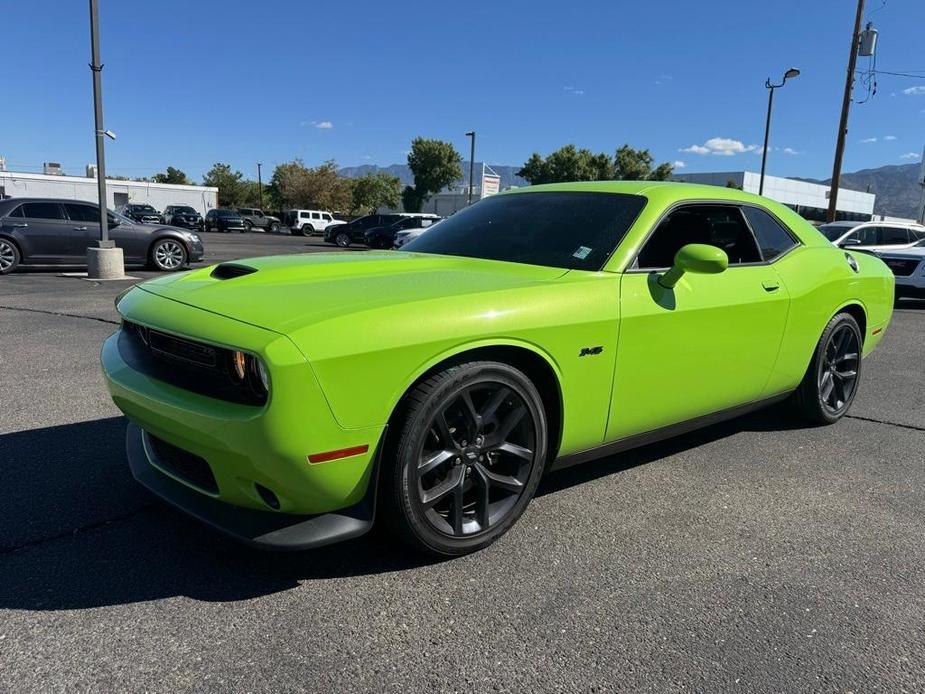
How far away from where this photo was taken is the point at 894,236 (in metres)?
13.3

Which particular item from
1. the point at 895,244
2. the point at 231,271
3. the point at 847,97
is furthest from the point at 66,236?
the point at 847,97

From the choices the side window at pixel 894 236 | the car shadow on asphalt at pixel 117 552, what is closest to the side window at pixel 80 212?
the car shadow on asphalt at pixel 117 552

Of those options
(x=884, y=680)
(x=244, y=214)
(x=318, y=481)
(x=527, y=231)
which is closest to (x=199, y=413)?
(x=318, y=481)

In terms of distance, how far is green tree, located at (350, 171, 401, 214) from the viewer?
68750 mm

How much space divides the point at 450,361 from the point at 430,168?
209 feet

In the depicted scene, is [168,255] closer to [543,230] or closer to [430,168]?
[543,230]

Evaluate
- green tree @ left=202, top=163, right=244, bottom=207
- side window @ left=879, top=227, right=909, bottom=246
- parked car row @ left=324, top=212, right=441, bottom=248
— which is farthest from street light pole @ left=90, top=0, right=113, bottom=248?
green tree @ left=202, top=163, right=244, bottom=207

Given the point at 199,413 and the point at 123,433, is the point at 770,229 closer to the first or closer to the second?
the point at 199,413

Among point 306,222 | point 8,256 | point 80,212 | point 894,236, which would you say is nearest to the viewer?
point 8,256

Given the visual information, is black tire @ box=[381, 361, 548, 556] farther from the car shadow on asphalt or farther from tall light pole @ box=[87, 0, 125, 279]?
tall light pole @ box=[87, 0, 125, 279]

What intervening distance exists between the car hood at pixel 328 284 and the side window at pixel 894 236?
13100 mm

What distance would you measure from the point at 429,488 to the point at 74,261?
502 inches

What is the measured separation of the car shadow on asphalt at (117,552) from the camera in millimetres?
2332

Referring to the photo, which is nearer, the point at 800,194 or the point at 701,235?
the point at 701,235
